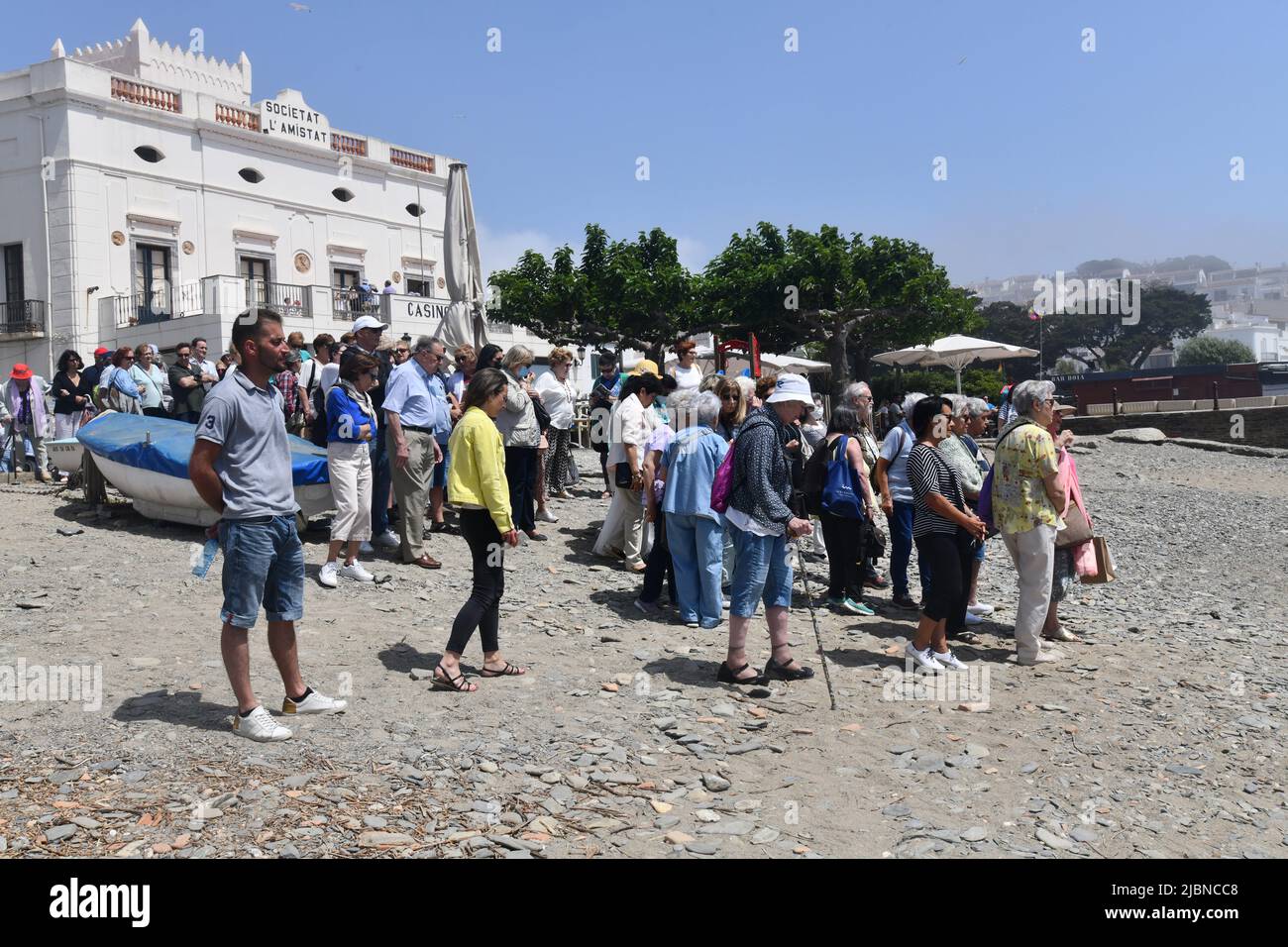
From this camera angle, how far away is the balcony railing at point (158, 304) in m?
27.0

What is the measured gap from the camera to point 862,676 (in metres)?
6.74

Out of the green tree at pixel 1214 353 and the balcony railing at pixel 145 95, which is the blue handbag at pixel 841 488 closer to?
the balcony railing at pixel 145 95

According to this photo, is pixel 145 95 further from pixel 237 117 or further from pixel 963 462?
pixel 963 462

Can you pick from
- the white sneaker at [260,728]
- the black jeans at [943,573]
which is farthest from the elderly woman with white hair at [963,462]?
the white sneaker at [260,728]

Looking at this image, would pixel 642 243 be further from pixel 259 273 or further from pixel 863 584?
pixel 863 584

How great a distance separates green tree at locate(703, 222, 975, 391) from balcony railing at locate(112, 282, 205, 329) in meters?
13.9

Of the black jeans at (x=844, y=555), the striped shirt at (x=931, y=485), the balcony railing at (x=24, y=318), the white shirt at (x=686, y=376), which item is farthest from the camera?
the balcony railing at (x=24, y=318)

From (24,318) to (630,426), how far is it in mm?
24288

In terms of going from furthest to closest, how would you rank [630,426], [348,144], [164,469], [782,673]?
1. [348,144]
2. [164,469]
3. [630,426]
4. [782,673]

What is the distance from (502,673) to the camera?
20.2ft

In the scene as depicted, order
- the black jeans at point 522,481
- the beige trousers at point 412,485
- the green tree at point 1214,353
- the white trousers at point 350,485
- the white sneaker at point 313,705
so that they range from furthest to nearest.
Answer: the green tree at point 1214,353 < the black jeans at point 522,481 < the beige trousers at point 412,485 < the white trousers at point 350,485 < the white sneaker at point 313,705

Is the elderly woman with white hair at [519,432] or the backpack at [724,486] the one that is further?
the elderly woman with white hair at [519,432]

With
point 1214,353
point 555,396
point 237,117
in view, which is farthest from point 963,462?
point 1214,353

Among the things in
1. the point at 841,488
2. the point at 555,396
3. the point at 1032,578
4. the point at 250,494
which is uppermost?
the point at 555,396
